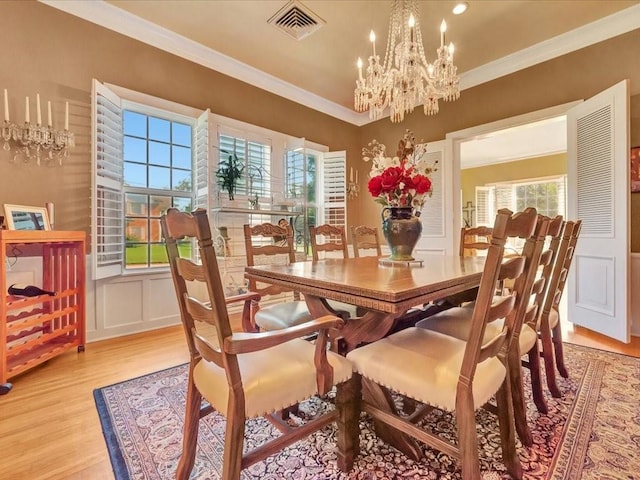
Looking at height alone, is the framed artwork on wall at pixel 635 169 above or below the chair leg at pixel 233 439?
above

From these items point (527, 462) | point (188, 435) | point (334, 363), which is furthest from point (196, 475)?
point (527, 462)

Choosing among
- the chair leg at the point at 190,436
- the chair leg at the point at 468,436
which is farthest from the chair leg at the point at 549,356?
the chair leg at the point at 190,436

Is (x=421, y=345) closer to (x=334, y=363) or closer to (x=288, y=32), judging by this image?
(x=334, y=363)

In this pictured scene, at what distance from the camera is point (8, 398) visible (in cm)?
181

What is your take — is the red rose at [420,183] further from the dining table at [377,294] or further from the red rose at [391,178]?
the dining table at [377,294]

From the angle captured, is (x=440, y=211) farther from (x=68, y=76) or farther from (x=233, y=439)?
(x=68, y=76)

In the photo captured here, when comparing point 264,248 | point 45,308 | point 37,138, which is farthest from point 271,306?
point 37,138

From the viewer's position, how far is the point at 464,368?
99cm

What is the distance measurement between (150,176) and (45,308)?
59.2 inches

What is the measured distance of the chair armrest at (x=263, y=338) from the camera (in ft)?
3.01

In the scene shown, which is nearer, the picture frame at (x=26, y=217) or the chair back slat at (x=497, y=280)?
the chair back slat at (x=497, y=280)

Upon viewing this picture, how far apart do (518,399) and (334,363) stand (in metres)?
0.92

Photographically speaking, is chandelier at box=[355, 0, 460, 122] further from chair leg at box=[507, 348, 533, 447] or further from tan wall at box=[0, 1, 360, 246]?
chair leg at box=[507, 348, 533, 447]

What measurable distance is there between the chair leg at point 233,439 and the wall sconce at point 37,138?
272 centimetres
